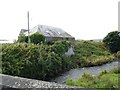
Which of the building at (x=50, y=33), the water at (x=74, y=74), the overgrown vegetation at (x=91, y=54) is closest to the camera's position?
the water at (x=74, y=74)

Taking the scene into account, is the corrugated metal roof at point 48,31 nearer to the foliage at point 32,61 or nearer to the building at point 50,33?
the building at point 50,33

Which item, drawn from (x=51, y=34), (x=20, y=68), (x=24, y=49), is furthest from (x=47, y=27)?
(x=20, y=68)

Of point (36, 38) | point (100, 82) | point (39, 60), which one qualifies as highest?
point (36, 38)

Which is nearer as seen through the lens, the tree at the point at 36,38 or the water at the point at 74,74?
the water at the point at 74,74

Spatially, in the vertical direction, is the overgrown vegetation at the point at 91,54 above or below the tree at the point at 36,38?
below

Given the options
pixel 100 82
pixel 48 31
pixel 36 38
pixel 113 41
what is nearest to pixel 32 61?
pixel 36 38

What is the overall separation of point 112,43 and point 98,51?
3.98ft

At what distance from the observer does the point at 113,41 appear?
16922 mm

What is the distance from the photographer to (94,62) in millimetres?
13711

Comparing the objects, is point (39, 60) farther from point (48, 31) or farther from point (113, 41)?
point (113, 41)

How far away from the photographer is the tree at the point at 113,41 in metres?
16.6

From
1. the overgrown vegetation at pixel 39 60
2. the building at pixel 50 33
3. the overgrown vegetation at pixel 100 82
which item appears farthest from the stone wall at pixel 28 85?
the building at pixel 50 33

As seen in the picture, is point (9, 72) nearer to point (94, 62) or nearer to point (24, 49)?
point (24, 49)

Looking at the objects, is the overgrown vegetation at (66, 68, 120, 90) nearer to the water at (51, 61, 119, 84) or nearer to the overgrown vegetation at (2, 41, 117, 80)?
the water at (51, 61, 119, 84)
